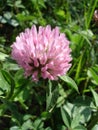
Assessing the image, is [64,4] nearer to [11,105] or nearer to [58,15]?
[58,15]

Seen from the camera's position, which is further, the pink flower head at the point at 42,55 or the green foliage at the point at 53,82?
the green foliage at the point at 53,82

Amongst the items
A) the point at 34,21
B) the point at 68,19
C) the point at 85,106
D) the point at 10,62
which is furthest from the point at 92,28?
the point at 10,62

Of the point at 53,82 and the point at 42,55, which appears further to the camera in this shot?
the point at 53,82

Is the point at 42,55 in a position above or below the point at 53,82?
above

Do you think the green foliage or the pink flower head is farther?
the green foliage
